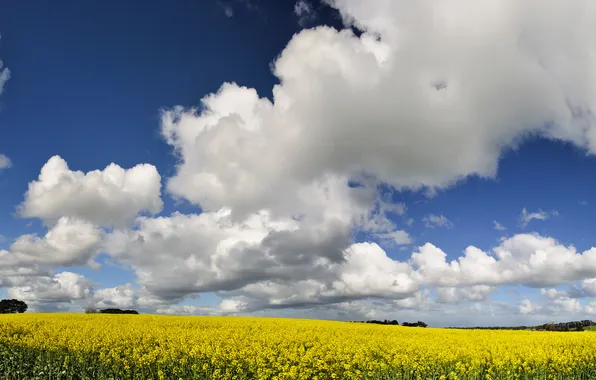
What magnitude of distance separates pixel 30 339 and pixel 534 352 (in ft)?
88.0

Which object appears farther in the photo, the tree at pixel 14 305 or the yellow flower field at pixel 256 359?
the tree at pixel 14 305

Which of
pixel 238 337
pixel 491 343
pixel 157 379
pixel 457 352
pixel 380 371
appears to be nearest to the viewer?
Result: pixel 157 379

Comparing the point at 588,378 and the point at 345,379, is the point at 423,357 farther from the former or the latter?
the point at 588,378

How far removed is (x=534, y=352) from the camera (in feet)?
70.9

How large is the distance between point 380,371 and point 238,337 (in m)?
8.82

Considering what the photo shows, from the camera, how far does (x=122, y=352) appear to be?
19203mm

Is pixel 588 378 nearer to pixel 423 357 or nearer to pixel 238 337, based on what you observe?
pixel 423 357

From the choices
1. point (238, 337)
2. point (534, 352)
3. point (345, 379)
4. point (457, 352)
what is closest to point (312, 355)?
point (345, 379)

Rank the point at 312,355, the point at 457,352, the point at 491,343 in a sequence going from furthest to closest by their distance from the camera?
the point at 491,343, the point at 457,352, the point at 312,355

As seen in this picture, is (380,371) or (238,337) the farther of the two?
(238,337)

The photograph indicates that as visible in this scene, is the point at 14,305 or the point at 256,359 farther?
the point at 14,305

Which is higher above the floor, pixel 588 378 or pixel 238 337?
pixel 238 337

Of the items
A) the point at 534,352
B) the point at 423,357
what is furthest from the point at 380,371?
the point at 534,352

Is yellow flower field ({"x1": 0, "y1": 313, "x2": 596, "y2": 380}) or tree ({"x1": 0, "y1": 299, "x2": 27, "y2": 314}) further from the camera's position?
tree ({"x1": 0, "y1": 299, "x2": 27, "y2": 314})
